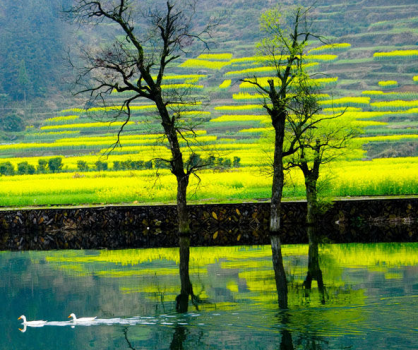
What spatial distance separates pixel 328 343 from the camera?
9734 millimetres

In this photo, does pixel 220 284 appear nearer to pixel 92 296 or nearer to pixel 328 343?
pixel 92 296

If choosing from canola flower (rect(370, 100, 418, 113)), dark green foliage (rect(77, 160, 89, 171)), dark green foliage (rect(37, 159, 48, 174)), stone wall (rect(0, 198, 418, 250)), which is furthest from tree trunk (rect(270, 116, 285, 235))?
canola flower (rect(370, 100, 418, 113))

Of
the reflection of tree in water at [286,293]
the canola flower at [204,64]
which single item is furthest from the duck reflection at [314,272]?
the canola flower at [204,64]

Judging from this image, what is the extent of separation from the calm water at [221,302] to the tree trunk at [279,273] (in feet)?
0.39

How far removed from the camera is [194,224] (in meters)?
28.4

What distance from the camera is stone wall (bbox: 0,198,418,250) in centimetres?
2445

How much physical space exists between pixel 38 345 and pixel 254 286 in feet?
15.7

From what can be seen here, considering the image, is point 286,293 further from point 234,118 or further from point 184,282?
point 234,118

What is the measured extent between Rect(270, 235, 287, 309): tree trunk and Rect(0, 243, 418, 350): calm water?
119 millimetres

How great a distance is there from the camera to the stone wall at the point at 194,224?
963 inches

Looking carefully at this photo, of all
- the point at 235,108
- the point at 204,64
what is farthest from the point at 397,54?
the point at 204,64

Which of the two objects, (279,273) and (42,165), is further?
(42,165)

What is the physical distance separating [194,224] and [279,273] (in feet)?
42.4

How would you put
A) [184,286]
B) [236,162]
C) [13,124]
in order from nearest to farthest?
1. [184,286]
2. [236,162]
3. [13,124]
